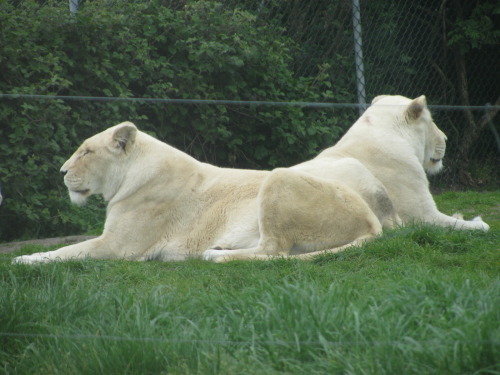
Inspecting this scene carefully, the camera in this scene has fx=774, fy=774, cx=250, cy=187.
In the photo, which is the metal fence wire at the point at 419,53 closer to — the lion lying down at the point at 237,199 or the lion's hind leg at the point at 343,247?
the lion lying down at the point at 237,199

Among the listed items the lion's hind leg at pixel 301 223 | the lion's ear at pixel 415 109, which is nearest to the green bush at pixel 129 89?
the lion's ear at pixel 415 109

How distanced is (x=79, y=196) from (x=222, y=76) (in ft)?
7.31

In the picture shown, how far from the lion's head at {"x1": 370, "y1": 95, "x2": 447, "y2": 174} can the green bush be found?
1.24 metres

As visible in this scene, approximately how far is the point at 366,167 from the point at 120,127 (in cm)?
206

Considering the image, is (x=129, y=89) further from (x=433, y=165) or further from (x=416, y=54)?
(x=416, y=54)

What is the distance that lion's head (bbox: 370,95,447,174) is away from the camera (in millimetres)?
6879

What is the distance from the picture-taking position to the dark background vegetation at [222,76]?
658cm

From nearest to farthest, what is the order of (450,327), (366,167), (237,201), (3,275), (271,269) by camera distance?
(450,327)
(3,275)
(271,269)
(237,201)
(366,167)

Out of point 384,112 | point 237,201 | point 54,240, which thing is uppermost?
point 384,112

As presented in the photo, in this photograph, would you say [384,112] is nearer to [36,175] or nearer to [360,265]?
[360,265]

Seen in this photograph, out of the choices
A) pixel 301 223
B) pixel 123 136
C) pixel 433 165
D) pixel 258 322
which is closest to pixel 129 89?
pixel 123 136

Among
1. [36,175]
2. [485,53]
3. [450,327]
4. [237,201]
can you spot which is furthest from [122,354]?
[485,53]

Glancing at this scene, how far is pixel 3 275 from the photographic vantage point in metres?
4.49

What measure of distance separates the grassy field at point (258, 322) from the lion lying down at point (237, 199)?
29.5 inches
